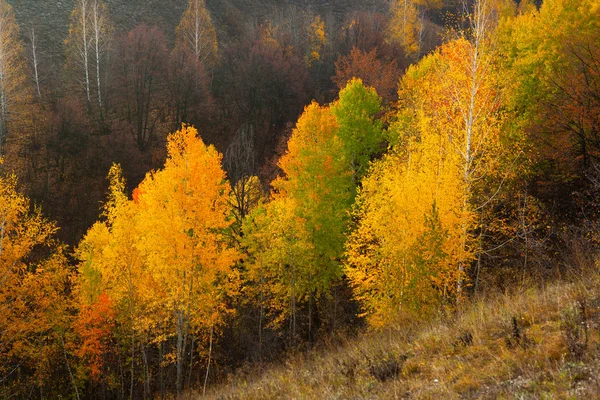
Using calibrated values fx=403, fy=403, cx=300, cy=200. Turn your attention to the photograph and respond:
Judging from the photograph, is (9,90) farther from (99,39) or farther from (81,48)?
(99,39)

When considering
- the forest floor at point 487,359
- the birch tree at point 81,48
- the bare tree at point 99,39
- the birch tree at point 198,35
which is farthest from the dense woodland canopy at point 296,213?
the birch tree at point 198,35

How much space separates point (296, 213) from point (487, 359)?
1465 centimetres

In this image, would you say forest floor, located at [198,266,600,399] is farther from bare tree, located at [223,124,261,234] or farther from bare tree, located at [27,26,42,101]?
bare tree, located at [27,26,42,101]

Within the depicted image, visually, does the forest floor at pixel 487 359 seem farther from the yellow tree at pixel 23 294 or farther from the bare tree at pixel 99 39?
the bare tree at pixel 99 39

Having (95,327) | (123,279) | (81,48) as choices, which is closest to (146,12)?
(81,48)

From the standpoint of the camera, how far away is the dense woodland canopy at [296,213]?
14117mm

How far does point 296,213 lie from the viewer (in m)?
20.7

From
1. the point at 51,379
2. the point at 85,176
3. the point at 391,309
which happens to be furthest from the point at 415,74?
the point at 51,379

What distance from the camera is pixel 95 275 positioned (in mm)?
22938

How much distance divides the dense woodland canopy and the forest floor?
2.76 metres

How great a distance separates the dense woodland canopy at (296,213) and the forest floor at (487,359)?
9.06ft

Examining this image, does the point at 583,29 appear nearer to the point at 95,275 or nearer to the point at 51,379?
the point at 95,275

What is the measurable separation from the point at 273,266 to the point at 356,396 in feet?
45.8

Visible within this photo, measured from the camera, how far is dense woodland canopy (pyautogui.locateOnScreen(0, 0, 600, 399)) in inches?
556
